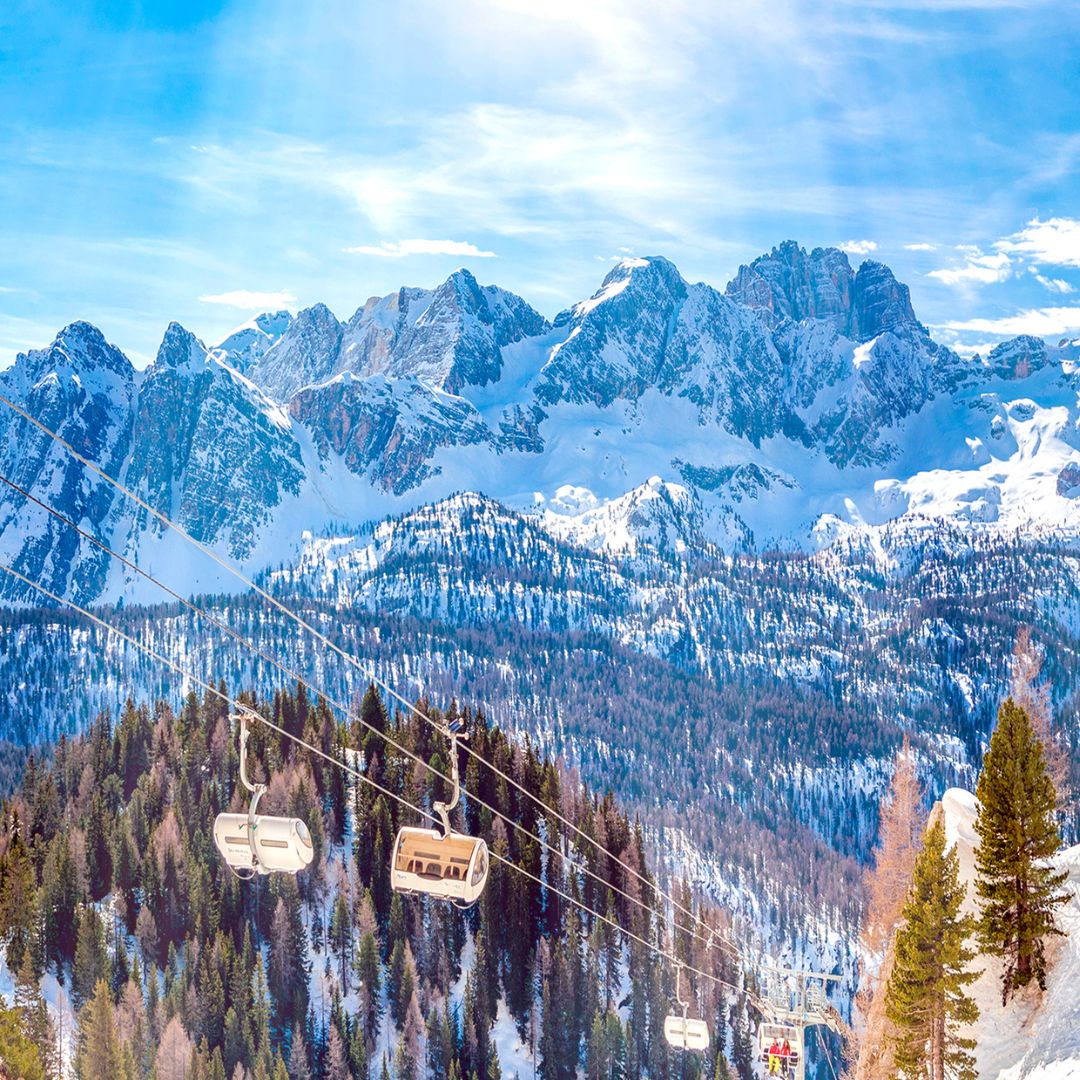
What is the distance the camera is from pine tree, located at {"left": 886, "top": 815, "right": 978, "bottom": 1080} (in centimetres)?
3697

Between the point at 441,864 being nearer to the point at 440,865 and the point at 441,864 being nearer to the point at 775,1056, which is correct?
the point at 440,865

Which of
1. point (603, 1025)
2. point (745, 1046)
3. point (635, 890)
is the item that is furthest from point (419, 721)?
point (745, 1046)

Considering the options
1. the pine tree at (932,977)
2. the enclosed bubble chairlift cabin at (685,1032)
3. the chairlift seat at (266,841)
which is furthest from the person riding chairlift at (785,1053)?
the chairlift seat at (266,841)

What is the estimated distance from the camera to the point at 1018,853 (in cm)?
3819

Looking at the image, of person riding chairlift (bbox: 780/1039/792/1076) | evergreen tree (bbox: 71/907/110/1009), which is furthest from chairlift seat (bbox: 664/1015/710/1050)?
evergreen tree (bbox: 71/907/110/1009)

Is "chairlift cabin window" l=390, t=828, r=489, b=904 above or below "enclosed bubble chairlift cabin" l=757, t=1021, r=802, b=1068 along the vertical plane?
above

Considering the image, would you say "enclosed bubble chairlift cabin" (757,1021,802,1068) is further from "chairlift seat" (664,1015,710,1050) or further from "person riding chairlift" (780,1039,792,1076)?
"chairlift seat" (664,1015,710,1050)

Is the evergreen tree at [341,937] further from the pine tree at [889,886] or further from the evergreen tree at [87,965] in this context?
the pine tree at [889,886]

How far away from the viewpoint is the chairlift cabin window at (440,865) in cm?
3095

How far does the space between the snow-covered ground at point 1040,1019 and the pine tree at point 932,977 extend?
157 centimetres

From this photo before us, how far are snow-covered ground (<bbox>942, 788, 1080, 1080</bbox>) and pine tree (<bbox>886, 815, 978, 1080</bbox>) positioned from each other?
1.57 metres

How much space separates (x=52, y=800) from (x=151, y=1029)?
2564cm

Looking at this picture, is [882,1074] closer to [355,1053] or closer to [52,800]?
[355,1053]

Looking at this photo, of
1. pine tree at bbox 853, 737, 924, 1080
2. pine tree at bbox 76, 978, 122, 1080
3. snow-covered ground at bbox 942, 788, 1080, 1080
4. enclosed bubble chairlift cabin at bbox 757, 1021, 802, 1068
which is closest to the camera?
snow-covered ground at bbox 942, 788, 1080, 1080
